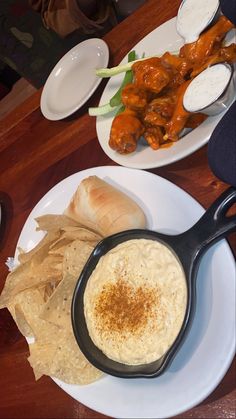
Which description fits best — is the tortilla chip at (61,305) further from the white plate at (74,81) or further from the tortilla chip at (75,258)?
the white plate at (74,81)

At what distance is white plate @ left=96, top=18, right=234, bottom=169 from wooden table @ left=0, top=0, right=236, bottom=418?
10cm

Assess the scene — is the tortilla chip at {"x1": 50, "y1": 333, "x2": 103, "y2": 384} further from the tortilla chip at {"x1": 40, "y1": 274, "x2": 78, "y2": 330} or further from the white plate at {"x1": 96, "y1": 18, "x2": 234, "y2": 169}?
the white plate at {"x1": 96, "y1": 18, "x2": 234, "y2": 169}

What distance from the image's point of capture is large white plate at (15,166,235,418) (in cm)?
137

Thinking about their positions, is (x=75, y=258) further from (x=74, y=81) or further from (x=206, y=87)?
(x=74, y=81)

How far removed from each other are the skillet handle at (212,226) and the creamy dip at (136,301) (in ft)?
0.26

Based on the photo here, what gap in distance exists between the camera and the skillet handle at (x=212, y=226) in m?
1.36

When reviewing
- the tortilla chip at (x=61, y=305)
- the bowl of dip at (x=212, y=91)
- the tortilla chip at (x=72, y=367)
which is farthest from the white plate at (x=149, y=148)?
the tortilla chip at (x=72, y=367)

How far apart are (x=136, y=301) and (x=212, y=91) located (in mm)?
705

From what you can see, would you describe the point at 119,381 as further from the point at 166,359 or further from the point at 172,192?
the point at 172,192

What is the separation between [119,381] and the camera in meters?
1.58

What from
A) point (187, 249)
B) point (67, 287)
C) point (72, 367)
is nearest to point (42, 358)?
point (72, 367)

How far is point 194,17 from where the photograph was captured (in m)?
1.74

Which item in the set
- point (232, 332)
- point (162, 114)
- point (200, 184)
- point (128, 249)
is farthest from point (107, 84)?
point (232, 332)

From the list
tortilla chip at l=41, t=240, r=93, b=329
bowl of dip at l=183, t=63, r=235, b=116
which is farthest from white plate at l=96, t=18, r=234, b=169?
tortilla chip at l=41, t=240, r=93, b=329
